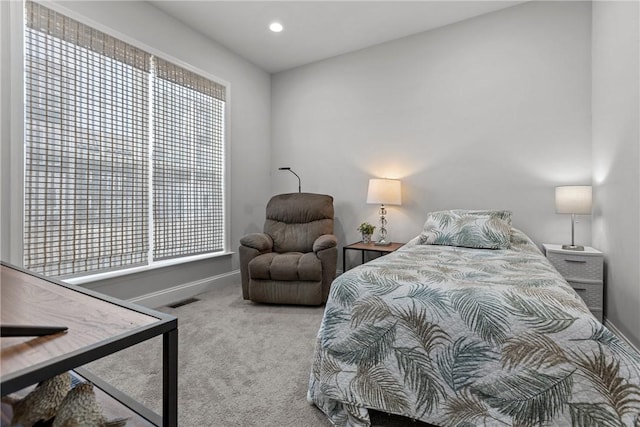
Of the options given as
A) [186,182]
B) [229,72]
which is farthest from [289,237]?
[229,72]

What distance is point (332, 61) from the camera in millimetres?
4090

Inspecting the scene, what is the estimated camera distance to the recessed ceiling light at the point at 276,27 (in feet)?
11.0

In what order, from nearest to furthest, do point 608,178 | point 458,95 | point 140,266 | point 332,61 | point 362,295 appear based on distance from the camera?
1. point 362,295
2. point 608,178
3. point 140,266
4. point 458,95
5. point 332,61

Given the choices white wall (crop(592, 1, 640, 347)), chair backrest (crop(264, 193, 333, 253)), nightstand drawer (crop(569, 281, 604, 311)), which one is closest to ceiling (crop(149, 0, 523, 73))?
white wall (crop(592, 1, 640, 347))

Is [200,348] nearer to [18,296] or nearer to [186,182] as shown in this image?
[18,296]

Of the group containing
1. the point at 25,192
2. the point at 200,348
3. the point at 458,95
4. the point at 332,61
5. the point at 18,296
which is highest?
the point at 332,61

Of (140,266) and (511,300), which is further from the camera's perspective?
(140,266)

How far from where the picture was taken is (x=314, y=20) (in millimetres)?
3283

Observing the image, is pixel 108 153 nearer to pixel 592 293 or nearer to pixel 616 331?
pixel 592 293

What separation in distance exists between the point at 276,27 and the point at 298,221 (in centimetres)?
212

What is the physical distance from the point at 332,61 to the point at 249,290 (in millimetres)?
2995

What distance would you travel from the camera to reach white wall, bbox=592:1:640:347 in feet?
6.52

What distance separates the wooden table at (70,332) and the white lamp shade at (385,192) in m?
2.80

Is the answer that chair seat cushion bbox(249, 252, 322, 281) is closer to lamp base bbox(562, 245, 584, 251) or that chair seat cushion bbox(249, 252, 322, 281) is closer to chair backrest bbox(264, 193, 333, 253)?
chair backrest bbox(264, 193, 333, 253)
